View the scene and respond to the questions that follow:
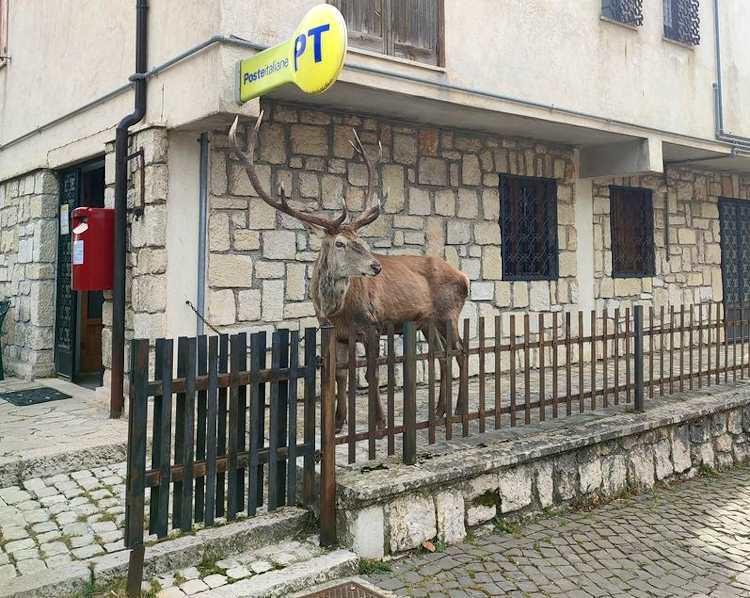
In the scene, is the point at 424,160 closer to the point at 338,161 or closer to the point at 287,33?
the point at 338,161

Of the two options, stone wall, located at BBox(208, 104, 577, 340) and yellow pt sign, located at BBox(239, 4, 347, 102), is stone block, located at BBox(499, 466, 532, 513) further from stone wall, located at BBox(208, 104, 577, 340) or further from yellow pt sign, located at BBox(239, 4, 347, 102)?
yellow pt sign, located at BBox(239, 4, 347, 102)

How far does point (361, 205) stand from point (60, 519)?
4267 mm

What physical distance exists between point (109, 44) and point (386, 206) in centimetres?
349

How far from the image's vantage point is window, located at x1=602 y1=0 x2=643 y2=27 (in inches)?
319

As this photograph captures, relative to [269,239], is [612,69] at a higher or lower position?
higher

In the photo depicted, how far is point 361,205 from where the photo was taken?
6.98 m

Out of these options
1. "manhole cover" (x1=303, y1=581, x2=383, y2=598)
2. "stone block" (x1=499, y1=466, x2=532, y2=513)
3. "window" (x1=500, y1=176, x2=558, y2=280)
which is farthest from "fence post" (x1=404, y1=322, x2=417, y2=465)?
"window" (x1=500, y1=176, x2=558, y2=280)

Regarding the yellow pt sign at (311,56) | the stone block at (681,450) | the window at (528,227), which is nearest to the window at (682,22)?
the window at (528,227)

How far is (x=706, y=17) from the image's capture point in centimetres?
949

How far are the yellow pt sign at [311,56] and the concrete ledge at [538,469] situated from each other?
2.69 metres

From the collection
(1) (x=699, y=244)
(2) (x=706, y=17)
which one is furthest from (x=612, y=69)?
(1) (x=699, y=244)

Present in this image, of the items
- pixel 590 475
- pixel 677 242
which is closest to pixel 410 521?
pixel 590 475

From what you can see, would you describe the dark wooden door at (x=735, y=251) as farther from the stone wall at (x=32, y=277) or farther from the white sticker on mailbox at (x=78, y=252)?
the stone wall at (x=32, y=277)

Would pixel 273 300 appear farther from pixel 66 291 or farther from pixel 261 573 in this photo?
pixel 261 573
